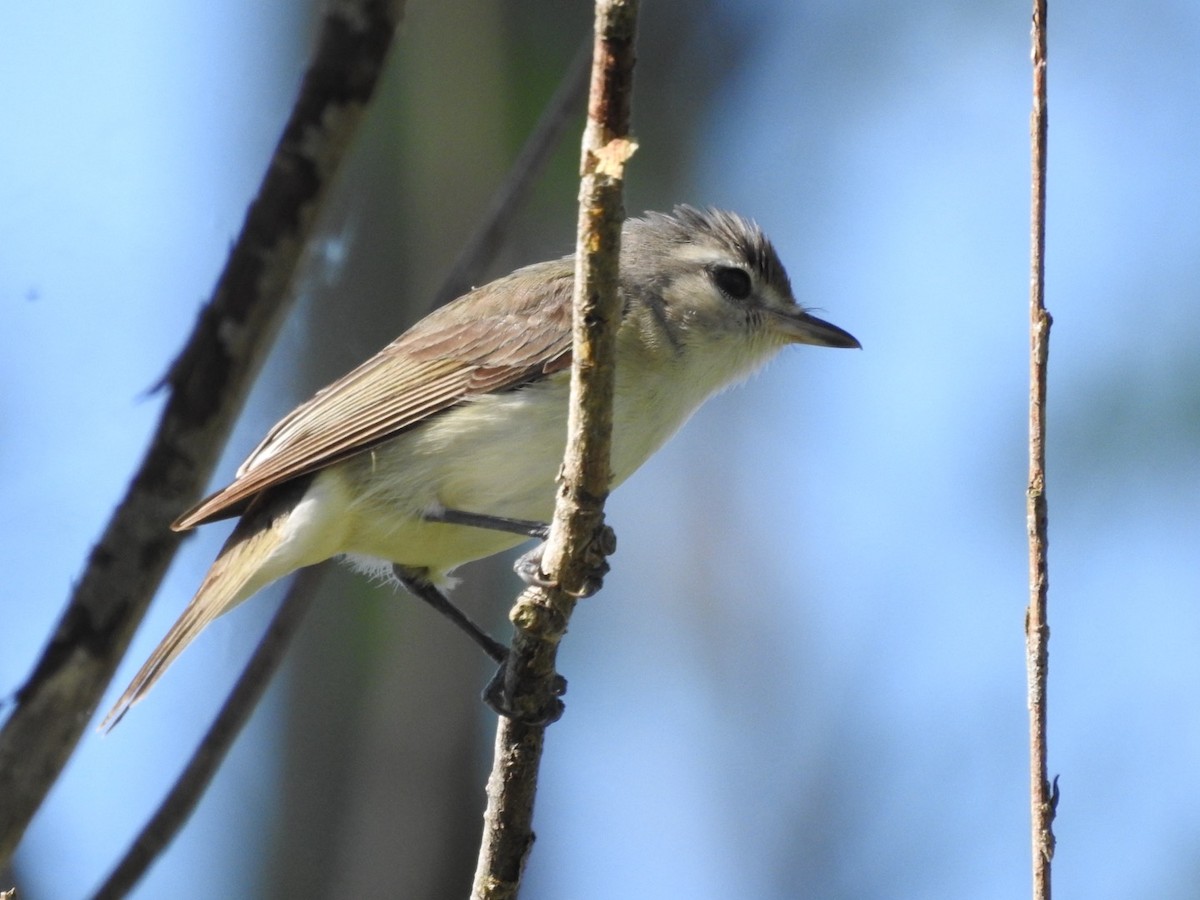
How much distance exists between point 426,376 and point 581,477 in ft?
5.47

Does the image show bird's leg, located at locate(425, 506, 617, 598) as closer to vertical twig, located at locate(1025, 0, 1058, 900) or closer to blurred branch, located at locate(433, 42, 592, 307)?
blurred branch, located at locate(433, 42, 592, 307)

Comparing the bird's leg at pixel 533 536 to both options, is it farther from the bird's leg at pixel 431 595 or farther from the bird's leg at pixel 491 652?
the bird's leg at pixel 431 595

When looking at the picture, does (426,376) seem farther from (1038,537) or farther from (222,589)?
(1038,537)

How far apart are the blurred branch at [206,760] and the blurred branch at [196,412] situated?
28cm

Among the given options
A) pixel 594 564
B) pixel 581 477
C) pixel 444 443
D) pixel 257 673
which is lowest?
pixel 257 673

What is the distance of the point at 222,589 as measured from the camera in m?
3.95

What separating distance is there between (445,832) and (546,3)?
4.35 m

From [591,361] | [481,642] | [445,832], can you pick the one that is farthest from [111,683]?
[445,832]

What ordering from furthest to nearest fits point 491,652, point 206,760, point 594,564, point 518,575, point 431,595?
point 431,595
point 491,652
point 206,760
point 518,575
point 594,564

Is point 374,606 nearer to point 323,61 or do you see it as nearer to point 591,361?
point 323,61

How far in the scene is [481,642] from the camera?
4352 millimetres

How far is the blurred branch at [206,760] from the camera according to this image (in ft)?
11.6

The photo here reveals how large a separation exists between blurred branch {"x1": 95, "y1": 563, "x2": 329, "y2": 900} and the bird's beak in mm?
1904

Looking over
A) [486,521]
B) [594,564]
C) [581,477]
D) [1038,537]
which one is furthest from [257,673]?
[1038,537]
